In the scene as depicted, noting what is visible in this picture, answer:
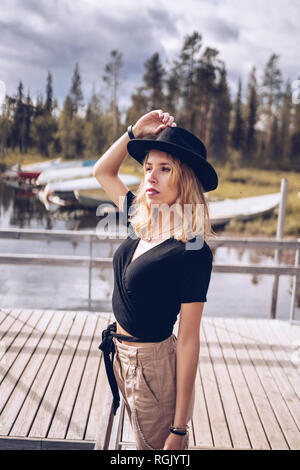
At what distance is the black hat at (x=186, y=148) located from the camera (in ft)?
5.14

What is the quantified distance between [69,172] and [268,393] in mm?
27229

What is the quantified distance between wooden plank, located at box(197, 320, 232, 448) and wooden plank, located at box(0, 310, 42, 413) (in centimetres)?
164

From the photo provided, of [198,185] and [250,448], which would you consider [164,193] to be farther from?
[250,448]

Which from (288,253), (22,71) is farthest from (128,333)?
(22,71)

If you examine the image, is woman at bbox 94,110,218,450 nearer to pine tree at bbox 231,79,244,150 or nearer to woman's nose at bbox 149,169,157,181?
woman's nose at bbox 149,169,157,181

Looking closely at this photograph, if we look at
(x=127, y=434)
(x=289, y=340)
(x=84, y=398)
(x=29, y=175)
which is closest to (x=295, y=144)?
(x=29, y=175)

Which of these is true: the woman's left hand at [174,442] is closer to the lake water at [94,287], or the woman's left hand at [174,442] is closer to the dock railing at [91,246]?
the dock railing at [91,246]

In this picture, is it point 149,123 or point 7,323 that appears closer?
point 149,123

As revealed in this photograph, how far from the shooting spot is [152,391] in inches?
62.4

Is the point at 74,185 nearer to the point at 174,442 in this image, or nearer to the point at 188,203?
the point at 188,203

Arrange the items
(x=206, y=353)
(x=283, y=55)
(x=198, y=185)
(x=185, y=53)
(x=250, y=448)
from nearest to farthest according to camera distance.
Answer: (x=198, y=185) < (x=250, y=448) < (x=206, y=353) < (x=185, y=53) < (x=283, y=55)

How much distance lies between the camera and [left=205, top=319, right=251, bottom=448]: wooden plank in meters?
2.92

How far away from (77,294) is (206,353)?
10.4 m

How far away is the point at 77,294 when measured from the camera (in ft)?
46.3
